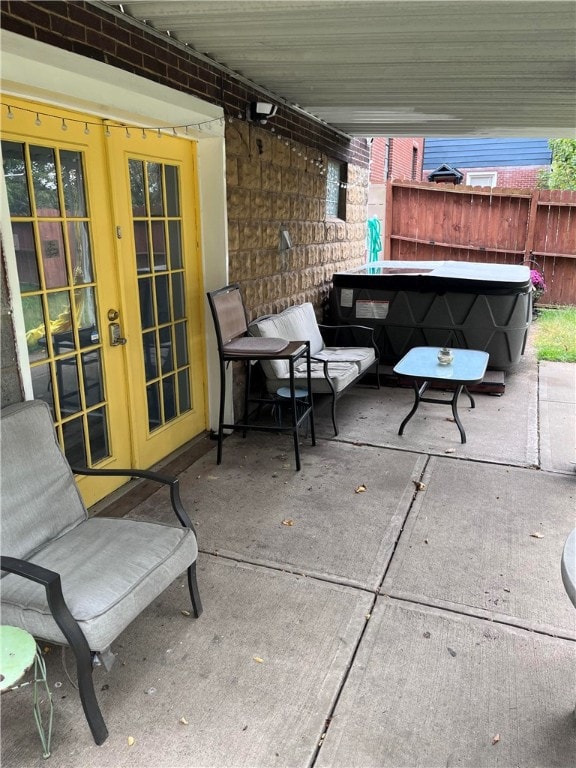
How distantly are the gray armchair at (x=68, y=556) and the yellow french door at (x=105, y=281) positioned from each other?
670 millimetres

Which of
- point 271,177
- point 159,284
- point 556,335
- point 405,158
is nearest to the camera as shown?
point 159,284

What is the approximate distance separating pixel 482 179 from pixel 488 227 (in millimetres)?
5257

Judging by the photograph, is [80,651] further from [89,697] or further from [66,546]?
[66,546]

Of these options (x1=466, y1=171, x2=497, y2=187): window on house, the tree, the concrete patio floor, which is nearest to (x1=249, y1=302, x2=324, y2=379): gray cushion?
the concrete patio floor

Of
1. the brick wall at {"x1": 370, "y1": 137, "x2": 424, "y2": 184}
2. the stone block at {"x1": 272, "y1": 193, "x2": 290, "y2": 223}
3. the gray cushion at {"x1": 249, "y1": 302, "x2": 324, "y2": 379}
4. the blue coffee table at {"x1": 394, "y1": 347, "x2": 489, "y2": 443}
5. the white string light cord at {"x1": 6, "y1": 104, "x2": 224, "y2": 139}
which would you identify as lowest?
the blue coffee table at {"x1": 394, "y1": 347, "x2": 489, "y2": 443}

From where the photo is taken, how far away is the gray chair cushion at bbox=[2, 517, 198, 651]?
1.92m

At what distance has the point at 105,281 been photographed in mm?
3395

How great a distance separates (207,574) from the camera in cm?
285

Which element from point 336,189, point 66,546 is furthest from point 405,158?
point 66,546

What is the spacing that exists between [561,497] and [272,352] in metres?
2.08

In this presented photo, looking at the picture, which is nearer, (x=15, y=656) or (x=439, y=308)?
(x=15, y=656)

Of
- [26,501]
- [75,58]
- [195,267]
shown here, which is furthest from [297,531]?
[75,58]

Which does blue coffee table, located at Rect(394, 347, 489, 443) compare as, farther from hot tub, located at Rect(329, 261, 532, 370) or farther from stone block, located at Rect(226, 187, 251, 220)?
stone block, located at Rect(226, 187, 251, 220)

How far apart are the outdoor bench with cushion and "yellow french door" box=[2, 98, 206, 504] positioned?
23.0 inches
